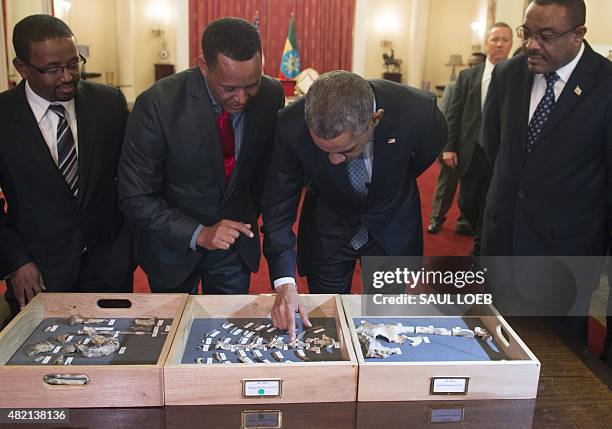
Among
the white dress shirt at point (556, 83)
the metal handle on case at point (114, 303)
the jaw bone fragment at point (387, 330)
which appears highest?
the white dress shirt at point (556, 83)

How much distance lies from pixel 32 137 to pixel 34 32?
1.03 feet

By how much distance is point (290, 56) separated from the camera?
11508 mm

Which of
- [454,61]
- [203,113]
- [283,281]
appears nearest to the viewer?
[283,281]

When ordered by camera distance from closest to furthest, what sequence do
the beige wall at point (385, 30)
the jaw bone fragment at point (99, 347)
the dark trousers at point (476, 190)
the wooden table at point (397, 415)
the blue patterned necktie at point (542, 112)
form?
the wooden table at point (397, 415), the jaw bone fragment at point (99, 347), the blue patterned necktie at point (542, 112), the dark trousers at point (476, 190), the beige wall at point (385, 30)

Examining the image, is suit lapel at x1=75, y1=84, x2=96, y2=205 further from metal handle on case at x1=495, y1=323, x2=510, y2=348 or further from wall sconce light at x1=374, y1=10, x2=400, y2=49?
wall sconce light at x1=374, y1=10, x2=400, y2=49

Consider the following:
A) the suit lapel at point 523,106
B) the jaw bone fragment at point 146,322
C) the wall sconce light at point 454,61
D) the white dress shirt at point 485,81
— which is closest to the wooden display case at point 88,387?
the jaw bone fragment at point 146,322

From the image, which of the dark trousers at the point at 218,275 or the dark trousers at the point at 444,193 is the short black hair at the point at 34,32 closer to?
the dark trousers at the point at 218,275

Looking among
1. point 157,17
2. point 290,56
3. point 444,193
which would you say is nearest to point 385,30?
point 290,56

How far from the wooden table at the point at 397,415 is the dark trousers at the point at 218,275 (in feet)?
2.74

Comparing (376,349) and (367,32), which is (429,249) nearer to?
(376,349)

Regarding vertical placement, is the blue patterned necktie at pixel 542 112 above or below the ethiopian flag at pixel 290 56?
above

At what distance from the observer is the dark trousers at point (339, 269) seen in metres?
2.13

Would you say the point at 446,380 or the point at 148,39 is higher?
the point at 148,39

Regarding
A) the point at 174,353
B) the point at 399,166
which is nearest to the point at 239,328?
the point at 174,353
